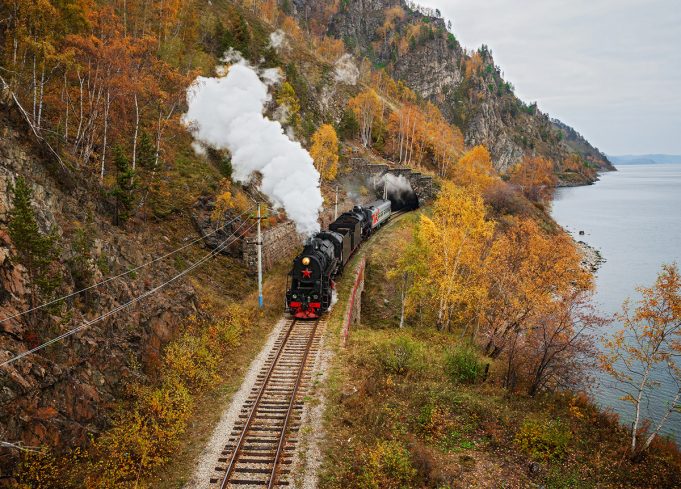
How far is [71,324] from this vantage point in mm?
14008

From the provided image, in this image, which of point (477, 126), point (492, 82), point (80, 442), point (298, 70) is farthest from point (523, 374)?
point (492, 82)

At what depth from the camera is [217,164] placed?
35.8 m

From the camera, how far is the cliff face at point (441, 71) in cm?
16538

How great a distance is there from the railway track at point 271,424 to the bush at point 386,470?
2334 millimetres

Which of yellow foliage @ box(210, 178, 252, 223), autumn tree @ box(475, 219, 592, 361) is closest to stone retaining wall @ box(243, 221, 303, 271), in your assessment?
yellow foliage @ box(210, 178, 252, 223)

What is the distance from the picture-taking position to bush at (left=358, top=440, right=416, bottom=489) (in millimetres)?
12133

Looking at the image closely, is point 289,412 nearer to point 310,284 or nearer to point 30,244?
point 310,284

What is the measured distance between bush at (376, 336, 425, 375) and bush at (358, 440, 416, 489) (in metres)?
6.15

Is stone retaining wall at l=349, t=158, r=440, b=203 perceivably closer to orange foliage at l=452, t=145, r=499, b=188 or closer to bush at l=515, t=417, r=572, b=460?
orange foliage at l=452, t=145, r=499, b=188

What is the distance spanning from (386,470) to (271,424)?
4485mm

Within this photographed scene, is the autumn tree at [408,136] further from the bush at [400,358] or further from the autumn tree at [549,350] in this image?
the autumn tree at [549,350]

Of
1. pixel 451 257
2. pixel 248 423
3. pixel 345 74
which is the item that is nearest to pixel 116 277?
pixel 248 423

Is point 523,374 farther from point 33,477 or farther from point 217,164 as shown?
point 217,164

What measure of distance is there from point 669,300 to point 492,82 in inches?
8140
